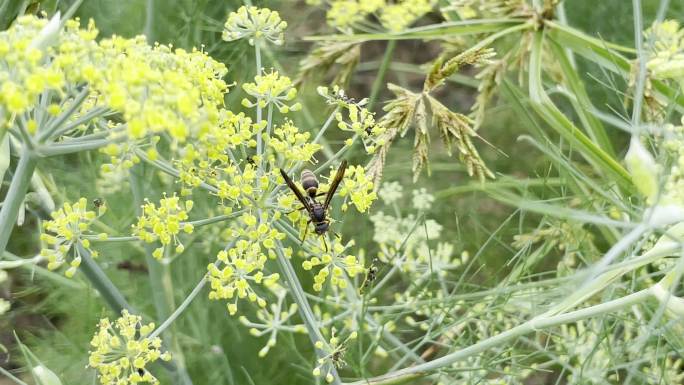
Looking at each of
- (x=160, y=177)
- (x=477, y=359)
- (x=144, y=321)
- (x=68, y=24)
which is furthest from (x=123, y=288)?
(x=68, y=24)

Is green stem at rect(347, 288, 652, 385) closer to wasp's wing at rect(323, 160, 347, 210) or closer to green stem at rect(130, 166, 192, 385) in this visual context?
wasp's wing at rect(323, 160, 347, 210)

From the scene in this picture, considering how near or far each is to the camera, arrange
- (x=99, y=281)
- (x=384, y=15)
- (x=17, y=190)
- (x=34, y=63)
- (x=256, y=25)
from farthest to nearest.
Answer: (x=384, y=15) < (x=99, y=281) < (x=256, y=25) < (x=17, y=190) < (x=34, y=63)

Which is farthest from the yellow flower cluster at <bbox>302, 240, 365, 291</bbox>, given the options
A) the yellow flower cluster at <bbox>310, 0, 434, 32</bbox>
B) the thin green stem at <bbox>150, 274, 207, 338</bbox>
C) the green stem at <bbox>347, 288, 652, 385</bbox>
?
the yellow flower cluster at <bbox>310, 0, 434, 32</bbox>

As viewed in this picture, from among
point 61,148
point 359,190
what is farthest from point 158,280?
point 61,148

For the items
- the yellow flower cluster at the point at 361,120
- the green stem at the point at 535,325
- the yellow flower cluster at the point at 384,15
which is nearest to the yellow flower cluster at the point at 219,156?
the yellow flower cluster at the point at 361,120

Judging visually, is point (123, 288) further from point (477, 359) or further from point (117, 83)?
point (117, 83)

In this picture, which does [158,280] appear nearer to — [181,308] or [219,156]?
[181,308]

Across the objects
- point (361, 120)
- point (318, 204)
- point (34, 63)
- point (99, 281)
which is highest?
point (34, 63)

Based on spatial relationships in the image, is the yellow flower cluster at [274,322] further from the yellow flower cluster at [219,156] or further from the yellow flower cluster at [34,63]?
the yellow flower cluster at [34,63]
